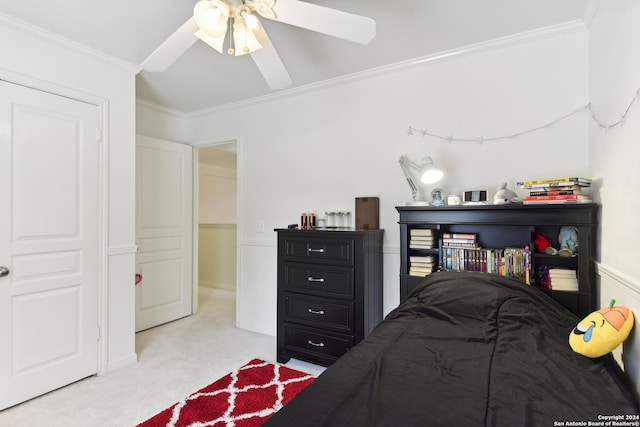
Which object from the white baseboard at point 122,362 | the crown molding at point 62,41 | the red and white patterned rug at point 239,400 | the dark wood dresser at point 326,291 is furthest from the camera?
the white baseboard at point 122,362

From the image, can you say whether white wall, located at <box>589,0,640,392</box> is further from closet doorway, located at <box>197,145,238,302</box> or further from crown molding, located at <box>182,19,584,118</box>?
closet doorway, located at <box>197,145,238,302</box>

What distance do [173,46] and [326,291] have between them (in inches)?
72.2

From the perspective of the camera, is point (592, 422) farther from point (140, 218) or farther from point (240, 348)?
point (140, 218)

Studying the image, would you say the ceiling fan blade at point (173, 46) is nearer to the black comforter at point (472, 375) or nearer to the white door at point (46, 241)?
the white door at point (46, 241)

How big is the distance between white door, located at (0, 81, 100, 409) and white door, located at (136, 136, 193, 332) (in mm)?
977

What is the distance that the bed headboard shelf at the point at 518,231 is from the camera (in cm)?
175

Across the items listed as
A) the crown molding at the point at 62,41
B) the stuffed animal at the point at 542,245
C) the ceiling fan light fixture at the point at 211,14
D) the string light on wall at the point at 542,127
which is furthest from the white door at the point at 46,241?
the stuffed animal at the point at 542,245

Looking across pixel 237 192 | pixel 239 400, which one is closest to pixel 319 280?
pixel 239 400

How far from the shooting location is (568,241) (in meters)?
1.92

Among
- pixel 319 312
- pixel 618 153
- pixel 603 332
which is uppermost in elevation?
pixel 618 153

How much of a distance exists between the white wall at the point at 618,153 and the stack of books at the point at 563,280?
129 mm

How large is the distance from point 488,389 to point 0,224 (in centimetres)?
272

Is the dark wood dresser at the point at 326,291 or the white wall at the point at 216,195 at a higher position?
Result: the white wall at the point at 216,195

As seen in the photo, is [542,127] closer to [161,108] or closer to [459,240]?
[459,240]
